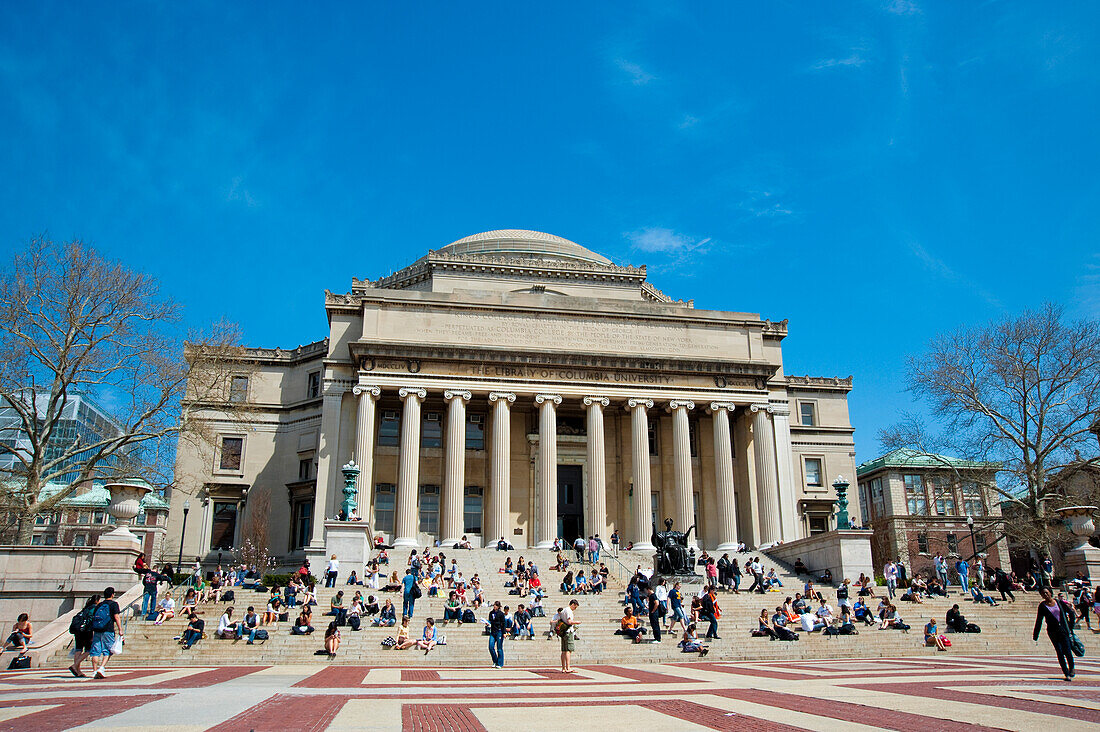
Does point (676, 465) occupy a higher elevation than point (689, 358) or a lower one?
lower

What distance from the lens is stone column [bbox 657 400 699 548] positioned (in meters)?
44.4

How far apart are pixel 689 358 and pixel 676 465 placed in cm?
638

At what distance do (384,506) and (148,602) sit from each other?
2146cm

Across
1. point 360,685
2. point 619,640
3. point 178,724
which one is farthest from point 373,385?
point 178,724

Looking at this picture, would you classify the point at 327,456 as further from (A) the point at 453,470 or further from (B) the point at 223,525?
(B) the point at 223,525

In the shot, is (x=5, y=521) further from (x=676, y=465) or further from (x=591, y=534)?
(x=676, y=465)

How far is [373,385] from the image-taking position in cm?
4397

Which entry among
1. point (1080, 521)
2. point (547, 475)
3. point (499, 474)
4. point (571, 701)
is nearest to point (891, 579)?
point (1080, 521)

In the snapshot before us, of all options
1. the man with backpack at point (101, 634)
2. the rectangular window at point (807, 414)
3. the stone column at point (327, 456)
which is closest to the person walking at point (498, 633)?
the man with backpack at point (101, 634)

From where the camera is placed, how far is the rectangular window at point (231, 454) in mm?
51875

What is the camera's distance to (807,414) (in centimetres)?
5881

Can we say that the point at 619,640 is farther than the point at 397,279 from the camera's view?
No

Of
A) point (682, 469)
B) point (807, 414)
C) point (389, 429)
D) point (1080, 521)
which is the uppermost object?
point (807, 414)

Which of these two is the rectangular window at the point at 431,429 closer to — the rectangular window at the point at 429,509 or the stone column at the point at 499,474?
the rectangular window at the point at 429,509
